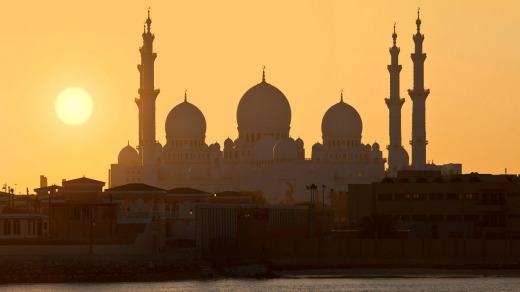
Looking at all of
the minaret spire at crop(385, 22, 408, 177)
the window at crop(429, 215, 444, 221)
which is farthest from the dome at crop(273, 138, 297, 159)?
the window at crop(429, 215, 444, 221)

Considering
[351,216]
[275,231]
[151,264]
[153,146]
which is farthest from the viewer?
[153,146]

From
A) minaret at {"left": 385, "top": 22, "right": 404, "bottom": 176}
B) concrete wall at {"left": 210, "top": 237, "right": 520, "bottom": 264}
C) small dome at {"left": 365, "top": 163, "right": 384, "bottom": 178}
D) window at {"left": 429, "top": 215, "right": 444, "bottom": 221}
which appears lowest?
concrete wall at {"left": 210, "top": 237, "right": 520, "bottom": 264}

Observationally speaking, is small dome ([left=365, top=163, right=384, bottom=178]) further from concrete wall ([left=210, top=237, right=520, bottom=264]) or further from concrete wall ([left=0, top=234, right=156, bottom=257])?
concrete wall ([left=0, top=234, right=156, bottom=257])

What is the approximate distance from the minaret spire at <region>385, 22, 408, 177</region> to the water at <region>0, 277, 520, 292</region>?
91.9 m

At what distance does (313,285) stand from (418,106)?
91697 millimetres

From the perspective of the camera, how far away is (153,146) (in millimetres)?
190000

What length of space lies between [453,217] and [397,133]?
7528 centimetres

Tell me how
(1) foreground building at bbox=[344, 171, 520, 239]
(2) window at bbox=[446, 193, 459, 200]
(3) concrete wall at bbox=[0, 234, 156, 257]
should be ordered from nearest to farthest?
(3) concrete wall at bbox=[0, 234, 156, 257] → (1) foreground building at bbox=[344, 171, 520, 239] → (2) window at bbox=[446, 193, 459, 200]

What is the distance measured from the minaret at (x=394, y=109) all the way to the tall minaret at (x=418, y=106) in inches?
180

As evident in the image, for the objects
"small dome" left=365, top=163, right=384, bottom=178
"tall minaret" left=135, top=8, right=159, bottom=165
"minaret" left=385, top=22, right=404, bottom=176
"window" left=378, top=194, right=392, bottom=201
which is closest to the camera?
"window" left=378, top=194, right=392, bottom=201

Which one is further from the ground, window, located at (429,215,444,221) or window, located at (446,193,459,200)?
window, located at (446,193,459,200)

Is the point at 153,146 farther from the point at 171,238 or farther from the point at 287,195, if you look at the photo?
the point at 171,238

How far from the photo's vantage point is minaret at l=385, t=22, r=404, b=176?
19238 centimetres

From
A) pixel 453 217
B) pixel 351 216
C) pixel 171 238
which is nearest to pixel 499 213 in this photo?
pixel 453 217
